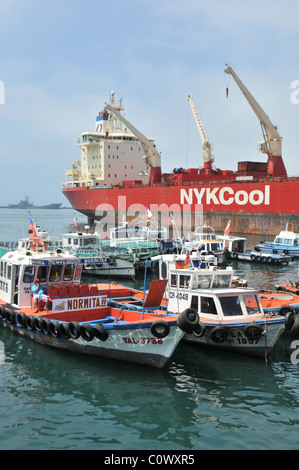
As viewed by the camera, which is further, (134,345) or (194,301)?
(194,301)

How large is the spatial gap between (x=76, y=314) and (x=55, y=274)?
1.99 m

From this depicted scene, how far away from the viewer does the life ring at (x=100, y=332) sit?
12570 mm

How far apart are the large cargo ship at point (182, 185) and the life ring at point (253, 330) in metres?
35.1

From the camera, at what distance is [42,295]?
15227 millimetres

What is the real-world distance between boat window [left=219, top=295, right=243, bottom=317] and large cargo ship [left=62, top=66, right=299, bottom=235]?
3409 centimetres

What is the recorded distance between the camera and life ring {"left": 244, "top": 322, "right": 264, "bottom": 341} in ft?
42.6

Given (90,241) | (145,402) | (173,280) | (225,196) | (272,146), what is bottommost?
(145,402)

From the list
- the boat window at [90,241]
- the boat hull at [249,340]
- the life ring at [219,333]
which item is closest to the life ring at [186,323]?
the boat hull at [249,340]

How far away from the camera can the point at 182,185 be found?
5903 cm

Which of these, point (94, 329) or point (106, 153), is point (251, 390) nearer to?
point (94, 329)

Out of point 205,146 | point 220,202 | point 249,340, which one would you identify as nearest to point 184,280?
point 249,340

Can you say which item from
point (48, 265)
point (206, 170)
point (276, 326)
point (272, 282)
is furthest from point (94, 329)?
point (206, 170)

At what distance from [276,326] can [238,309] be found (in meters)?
1.26

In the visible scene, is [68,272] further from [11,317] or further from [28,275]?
[11,317]
